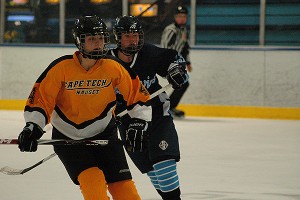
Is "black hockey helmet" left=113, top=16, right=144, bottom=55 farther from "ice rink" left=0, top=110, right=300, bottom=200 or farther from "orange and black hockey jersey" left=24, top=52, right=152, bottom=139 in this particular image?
"ice rink" left=0, top=110, right=300, bottom=200

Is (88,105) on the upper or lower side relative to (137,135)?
upper

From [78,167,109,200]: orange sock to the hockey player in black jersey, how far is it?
73 centimetres

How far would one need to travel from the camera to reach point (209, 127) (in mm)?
9336

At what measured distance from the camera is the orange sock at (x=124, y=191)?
139 inches

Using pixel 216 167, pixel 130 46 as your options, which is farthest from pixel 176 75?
pixel 216 167

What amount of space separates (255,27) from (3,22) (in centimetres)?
310

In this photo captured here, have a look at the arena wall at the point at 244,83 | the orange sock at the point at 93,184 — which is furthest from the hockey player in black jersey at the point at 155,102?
the arena wall at the point at 244,83

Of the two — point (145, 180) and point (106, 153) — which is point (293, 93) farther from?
point (106, 153)

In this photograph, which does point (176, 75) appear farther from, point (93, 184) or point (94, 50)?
point (93, 184)

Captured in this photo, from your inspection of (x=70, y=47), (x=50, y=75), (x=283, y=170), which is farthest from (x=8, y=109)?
(x=50, y=75)

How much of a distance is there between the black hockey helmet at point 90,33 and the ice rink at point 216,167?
150 cm

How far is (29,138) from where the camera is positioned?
353cm

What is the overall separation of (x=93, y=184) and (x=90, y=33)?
0.61m

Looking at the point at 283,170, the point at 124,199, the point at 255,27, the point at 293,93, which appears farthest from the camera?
the point at 255,27
